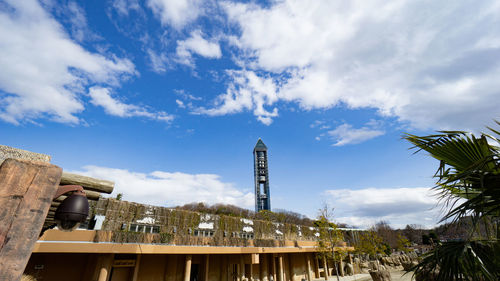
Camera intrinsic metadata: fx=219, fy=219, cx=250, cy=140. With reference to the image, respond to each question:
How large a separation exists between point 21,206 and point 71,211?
647mm

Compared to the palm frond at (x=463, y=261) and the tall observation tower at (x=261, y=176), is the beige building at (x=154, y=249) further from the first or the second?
the tall observation tower at (x=261, y=176)

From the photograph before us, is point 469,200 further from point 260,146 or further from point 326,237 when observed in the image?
point 260,146

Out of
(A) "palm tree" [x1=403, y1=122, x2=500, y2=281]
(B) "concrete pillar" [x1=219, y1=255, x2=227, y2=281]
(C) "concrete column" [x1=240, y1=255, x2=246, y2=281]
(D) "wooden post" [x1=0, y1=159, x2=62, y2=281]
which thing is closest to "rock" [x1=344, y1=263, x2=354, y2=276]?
(C) "concrete column" [x1=240, y1=255, x2=246, y2=281]

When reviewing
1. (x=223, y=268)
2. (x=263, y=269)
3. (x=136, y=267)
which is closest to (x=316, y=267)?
(x=263, y=269)

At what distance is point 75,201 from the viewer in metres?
2.48

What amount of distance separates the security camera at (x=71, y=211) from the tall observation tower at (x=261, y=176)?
8150 cm

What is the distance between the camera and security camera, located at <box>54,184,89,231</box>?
2414mm

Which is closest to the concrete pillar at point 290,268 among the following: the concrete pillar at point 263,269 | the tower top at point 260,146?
the concrete pillar at point 263,269

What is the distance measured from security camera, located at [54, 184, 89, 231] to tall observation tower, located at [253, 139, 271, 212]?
81.5 metres

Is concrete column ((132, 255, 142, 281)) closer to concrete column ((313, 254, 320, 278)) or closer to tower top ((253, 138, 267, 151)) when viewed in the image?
concrete column ((313, 254, 320, 278))

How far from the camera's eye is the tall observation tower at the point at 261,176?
268 ft

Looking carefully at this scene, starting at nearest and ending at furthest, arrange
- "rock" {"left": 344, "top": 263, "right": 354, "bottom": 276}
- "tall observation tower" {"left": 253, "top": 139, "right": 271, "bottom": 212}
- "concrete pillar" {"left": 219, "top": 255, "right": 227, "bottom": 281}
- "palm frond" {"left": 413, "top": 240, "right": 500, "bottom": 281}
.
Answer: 1. "palm frond" {"left": 413, "top": 240, "right": 500, "bottom": 281}
2. "concrete pillar" {"left": 219, "top": 255, "right": 227, "bottom": 281}
3. "rock" {"left": 344, "top": 263, "right": 354, "bottom": 276}
4. "tall observation tower" {"left": 253, "top": 139, "right": 271, "bottom": 212}

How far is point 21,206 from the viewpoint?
1843mm

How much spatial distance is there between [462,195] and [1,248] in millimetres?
5800
